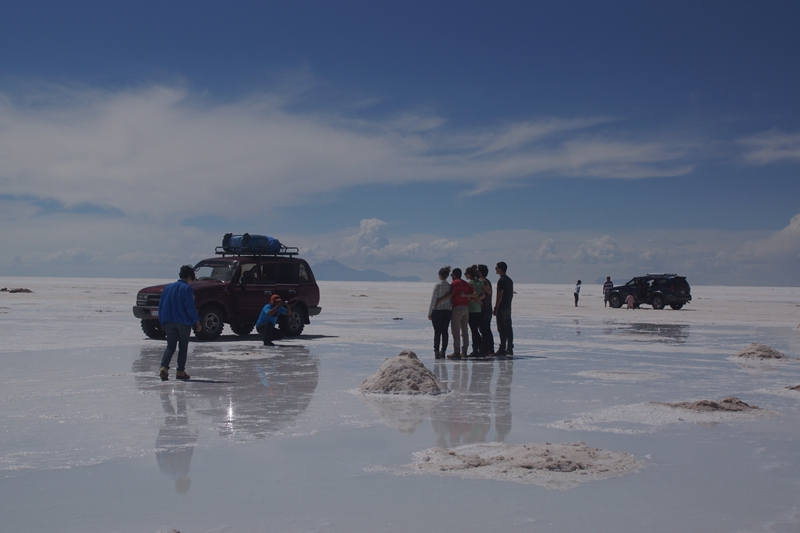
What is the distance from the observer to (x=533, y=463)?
5.77 meters

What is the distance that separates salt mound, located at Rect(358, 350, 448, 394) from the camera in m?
9.65

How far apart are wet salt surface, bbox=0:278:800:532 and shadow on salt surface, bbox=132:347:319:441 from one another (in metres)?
0.05

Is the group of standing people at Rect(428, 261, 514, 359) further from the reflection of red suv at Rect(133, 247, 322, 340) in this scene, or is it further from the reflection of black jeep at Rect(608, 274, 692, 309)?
the reflection of black jeep at Rect(608, 274, 692, 309)

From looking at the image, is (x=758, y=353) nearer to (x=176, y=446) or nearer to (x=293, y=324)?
(x=293, y=324)

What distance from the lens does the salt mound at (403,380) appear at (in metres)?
9.65

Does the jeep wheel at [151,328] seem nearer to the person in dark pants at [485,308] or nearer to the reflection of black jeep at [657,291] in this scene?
the person in dark pants at [485,308]

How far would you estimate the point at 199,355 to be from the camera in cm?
1456

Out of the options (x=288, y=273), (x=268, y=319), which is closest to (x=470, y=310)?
(x=268, y=319)

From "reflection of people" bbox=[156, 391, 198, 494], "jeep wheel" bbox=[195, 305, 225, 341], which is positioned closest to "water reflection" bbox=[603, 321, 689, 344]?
"jeep wheel" bbox=[195, 305, 225, 341]

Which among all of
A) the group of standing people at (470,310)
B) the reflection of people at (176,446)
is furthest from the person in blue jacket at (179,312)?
the group of standing people at (470,310)

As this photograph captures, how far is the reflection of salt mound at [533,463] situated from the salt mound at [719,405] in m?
2.76

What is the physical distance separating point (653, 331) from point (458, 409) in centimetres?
1558

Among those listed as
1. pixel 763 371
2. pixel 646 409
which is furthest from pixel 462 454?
pixel 763 371

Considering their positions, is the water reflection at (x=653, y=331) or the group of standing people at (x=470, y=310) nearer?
the group of standing people at (x=470, y=310)
